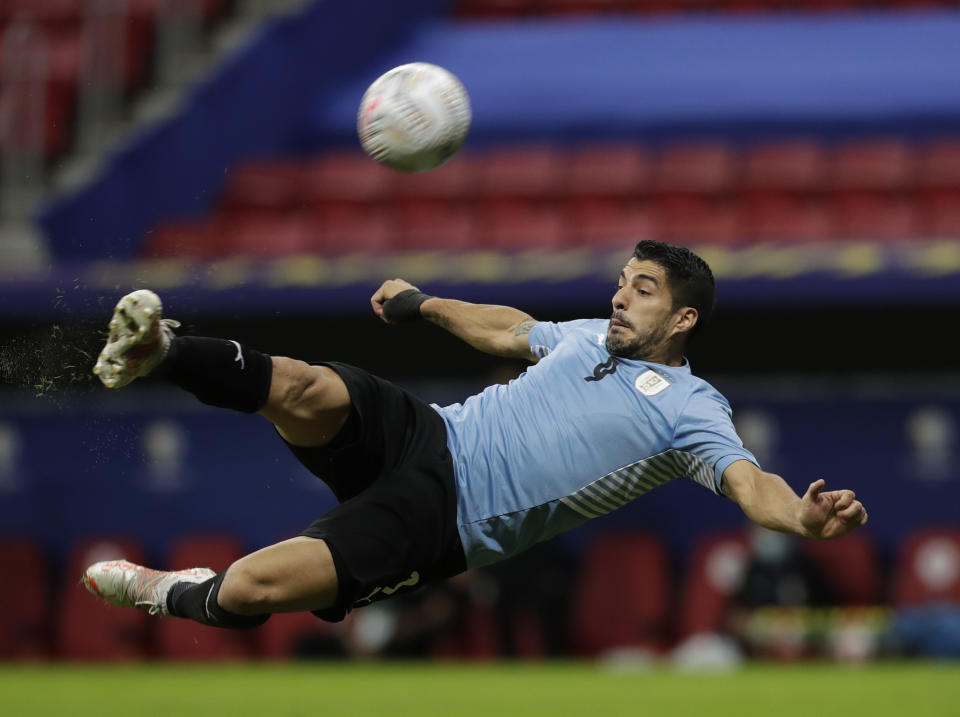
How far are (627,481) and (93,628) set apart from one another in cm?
805

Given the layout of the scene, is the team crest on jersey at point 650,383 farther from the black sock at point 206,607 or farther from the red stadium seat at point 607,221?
the red stadium seat at point 607,221

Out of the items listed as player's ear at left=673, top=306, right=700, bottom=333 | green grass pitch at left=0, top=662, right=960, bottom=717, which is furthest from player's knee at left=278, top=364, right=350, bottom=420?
green grass pitch at left=0, top=662, right=960, bottom=717

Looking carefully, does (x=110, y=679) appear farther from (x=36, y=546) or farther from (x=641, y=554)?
(x=641, y=554)

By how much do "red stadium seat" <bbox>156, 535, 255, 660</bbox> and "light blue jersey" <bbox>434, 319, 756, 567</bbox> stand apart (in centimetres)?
704

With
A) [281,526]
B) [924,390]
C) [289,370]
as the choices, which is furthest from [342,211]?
[289,370]

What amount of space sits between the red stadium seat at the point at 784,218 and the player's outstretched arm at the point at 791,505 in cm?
758

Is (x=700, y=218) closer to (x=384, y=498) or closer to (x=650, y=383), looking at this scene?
(x=650, y=383)

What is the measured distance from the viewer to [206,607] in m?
5.31

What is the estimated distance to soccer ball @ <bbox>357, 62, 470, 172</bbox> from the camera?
19.6 feet

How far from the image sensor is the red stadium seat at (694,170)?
12930 mm

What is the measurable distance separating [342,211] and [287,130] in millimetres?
1824

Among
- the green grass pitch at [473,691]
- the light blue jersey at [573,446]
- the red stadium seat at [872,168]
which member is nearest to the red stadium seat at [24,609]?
the green grass pitch at [473,691]

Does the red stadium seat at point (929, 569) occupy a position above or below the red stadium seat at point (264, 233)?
below

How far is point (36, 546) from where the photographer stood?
12625mm
